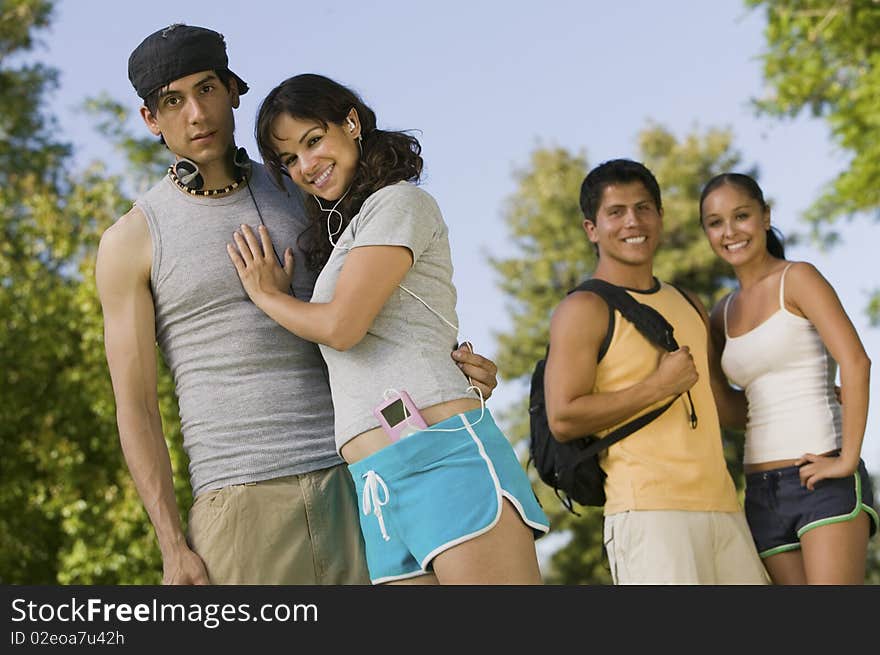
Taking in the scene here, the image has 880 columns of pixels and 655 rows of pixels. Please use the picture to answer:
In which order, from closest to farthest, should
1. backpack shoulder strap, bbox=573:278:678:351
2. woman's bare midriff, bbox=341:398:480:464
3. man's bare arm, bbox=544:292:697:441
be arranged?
1. woman's bare midriff, bbox=341:398:480:464
2. man's bare arm, bbox=544:292:697:441
3. backpack shoulder strap, bbox=573:278:678:351

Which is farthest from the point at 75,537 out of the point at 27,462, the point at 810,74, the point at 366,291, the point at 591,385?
the point at 366,291

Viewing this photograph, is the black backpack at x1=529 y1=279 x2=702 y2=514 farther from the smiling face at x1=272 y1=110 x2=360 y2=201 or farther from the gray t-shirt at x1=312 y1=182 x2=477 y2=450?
the smiling face at x1=272 y1=110 x2=360 y2=201

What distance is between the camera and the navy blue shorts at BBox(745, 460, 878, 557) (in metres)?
3.82

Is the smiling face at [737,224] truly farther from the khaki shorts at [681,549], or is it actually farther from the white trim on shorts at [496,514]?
the white trim on shorts at [496,514]

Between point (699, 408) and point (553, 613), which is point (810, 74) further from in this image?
point (553, 613)

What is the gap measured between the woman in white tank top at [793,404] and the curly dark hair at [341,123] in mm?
1540

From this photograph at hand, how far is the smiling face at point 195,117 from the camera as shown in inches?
122

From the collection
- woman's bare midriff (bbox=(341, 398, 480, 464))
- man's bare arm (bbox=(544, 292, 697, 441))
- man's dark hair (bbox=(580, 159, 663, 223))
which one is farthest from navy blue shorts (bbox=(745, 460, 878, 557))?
woman's bare midriff (bbox=(341, 398, 480, 464))

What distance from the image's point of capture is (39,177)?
17.2m

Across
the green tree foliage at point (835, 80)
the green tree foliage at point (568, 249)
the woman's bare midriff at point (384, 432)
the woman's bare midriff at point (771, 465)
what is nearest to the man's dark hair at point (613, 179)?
→ the woman's bare midriff at point (771, 465)

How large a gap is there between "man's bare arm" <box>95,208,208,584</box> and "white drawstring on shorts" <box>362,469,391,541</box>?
552 mm

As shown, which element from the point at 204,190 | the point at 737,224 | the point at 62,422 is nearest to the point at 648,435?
the point at 737,224

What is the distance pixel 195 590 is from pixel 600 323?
154cm

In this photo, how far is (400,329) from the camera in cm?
277
